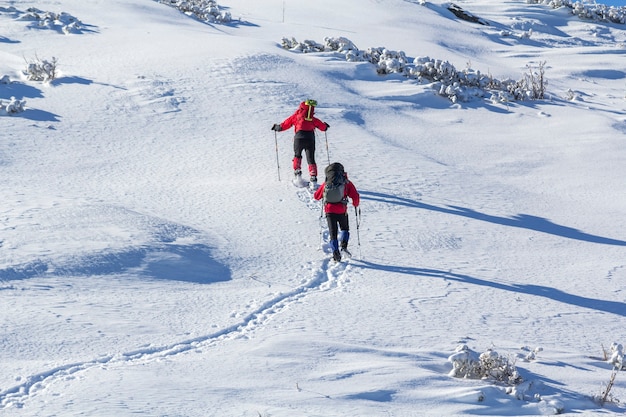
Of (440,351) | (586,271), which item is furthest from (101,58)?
(440,351)

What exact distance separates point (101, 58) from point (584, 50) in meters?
13.8

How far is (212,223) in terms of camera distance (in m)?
10.3

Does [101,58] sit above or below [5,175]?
→ above

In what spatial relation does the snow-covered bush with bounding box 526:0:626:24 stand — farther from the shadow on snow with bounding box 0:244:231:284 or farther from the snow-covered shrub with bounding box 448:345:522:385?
the snow-covered shrub with bounding box 448:345:522:385

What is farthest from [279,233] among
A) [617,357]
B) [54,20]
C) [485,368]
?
[54,20]

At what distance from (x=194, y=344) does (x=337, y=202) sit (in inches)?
133

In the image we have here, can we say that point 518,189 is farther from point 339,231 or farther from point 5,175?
point 5,175

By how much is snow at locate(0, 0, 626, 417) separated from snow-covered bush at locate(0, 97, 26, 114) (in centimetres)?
3

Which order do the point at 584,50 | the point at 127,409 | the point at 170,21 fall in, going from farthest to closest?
the point at 584,50
the point at 170,21
the point at 127,409

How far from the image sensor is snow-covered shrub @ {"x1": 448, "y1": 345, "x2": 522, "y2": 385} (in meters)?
6.01

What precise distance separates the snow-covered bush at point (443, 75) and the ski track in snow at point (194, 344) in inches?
354

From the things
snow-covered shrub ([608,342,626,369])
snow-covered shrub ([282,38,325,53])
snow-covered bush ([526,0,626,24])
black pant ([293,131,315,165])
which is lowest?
snow-covered shrub ([608,342,626,369])

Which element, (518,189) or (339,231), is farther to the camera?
(518,189)

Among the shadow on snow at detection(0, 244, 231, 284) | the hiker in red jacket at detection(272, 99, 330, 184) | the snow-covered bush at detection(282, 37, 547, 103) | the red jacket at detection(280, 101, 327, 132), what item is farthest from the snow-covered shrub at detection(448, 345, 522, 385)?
the snow-covered bush at detection(282, 37, 547, 103)
